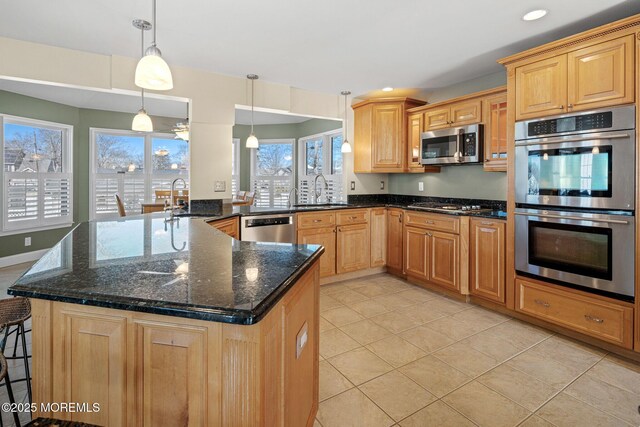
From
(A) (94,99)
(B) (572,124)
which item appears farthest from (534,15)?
(A) (94,99)

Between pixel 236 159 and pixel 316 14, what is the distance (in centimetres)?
507

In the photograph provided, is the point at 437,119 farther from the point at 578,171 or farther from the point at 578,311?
the point at 578,311

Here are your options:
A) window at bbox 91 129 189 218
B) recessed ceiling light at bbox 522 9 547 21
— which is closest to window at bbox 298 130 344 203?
window at bbox 91 129 189 218

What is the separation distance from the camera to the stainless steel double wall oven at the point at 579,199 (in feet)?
7.71

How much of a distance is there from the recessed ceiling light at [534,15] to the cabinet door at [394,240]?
2354 millimetres

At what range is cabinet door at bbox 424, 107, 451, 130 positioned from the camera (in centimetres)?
398

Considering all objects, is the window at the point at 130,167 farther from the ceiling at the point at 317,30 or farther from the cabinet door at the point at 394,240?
the cabinet door at the point at 394,240

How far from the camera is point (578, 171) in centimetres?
257

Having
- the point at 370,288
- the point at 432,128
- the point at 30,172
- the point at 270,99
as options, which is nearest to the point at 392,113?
the point at 432,128

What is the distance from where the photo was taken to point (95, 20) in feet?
8.66

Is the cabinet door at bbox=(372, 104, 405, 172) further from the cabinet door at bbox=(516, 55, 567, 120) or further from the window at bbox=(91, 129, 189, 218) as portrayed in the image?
the window at bbox=(91, 129, 189, 218)

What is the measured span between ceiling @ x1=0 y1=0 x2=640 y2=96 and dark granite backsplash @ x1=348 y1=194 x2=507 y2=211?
4.83 ft

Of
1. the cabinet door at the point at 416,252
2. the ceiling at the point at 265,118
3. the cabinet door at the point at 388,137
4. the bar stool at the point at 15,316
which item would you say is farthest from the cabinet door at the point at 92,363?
the ceiling at the point at 265,118

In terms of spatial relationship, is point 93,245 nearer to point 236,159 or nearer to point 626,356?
point 626,356
